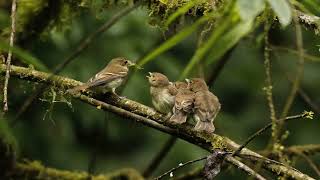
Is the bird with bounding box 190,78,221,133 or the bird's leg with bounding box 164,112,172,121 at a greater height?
the bird with bounding box 190,78,221,133

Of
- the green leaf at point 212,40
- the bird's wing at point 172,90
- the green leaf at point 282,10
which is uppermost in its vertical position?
the bird's wing at point 172,90

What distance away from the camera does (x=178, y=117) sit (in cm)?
378

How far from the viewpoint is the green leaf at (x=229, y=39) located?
4.07ft

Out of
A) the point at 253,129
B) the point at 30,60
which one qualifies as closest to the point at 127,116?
the point at 30,60

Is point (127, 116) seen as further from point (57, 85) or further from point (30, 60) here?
point (30, 60)

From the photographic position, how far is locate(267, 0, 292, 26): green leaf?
1202 mm

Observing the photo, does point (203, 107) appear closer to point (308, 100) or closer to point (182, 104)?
point (182, 104)

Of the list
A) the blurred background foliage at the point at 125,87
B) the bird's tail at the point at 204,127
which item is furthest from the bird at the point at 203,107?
the blurred background foliage at the point at 125,87

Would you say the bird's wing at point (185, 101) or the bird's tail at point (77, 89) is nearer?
the bird's tail at point (77, 89)

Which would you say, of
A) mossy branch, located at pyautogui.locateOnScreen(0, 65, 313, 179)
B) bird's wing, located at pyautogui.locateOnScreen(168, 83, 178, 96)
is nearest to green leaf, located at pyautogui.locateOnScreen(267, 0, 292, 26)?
mossy branch, located at pyautogui.locateOnScreen(0, 65, 313, 179)

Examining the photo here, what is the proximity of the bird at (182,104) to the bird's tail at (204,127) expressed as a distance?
0.10 metres

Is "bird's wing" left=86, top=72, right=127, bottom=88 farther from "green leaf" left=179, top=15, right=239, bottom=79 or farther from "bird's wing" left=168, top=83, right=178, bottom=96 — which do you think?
"green leaf" left=179, top=15, right=239, bottom=79

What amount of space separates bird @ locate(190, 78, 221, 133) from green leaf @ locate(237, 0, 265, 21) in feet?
7.52

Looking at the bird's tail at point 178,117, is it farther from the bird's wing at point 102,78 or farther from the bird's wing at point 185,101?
the bird's wing at point 102,78
